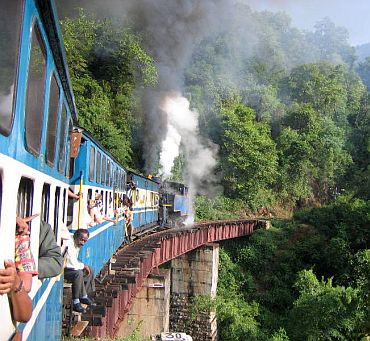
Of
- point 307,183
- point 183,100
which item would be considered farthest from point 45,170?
point 307,183

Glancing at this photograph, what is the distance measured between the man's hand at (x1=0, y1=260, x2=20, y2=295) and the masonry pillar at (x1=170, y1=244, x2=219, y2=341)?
784 inches

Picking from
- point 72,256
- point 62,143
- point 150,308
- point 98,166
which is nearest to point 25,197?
point 62,143

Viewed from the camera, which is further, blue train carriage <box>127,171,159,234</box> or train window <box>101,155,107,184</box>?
blue train carriage <box>127,171,159,234</box>

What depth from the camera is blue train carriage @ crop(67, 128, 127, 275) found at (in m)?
5.69

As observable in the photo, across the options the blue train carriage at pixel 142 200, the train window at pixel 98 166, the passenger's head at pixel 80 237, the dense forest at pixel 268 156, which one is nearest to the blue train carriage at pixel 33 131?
the passenger's head at pixel 80 237

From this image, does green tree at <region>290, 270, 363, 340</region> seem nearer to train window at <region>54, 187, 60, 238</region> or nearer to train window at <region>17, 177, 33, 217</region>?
train window at <region>54, 187, 60, 238</region>

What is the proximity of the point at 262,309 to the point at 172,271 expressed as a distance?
4.99 m

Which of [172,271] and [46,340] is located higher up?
[46,340]

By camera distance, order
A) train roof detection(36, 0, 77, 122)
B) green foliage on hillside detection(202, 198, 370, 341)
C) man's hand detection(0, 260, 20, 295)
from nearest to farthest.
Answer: man's hand detection(0, 260, 20, 295) < train roof detection(36, 0, 77, 122) < green foliage on hillside detection(202, 198, 370, 341)

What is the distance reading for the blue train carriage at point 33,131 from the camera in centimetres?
185

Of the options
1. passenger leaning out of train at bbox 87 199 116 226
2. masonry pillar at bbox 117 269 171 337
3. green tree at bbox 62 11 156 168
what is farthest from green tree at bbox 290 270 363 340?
passenger leaning out of train at bbox 87 199 116 226

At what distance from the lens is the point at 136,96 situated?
32375 mm

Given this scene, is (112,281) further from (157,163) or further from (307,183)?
(307,183)

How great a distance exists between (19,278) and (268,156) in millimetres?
34777
